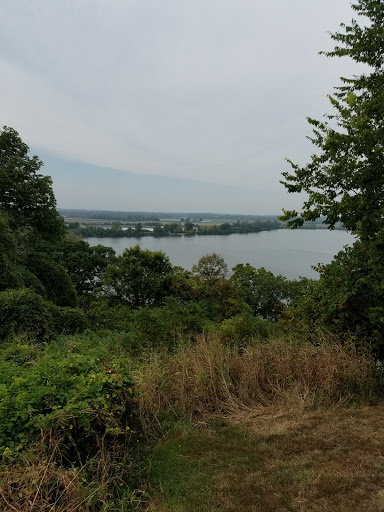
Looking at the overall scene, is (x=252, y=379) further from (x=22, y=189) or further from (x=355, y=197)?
(x=22, y=189)

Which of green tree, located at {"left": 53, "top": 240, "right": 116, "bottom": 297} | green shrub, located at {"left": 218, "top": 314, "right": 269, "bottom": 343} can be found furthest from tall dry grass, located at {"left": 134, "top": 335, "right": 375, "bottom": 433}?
green tree, located at {"left": 53, "top": 240, "right": 116, "bottom": 297}

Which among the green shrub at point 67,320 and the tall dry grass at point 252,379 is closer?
the tall dry grass at point 252,379

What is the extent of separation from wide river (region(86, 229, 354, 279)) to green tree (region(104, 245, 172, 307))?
7424 mm

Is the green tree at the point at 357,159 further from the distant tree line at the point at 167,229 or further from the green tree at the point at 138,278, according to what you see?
the distant tree line at the point at 167,229

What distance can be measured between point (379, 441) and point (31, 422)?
3.29 metres

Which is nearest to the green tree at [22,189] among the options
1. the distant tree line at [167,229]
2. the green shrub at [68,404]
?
the green shrub at [68,404]

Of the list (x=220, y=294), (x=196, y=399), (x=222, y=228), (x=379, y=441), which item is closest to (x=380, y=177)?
(x=379, y=441)

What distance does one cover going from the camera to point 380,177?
15.4ft

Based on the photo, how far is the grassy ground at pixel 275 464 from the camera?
2.43 metres

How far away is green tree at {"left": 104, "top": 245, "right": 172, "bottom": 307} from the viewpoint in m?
22.9

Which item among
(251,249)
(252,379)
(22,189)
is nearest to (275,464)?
(252,379)

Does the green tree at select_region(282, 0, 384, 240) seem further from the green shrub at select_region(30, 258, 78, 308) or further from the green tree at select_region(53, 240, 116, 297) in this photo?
the green tree at select_region(53, 240, 116, 297)

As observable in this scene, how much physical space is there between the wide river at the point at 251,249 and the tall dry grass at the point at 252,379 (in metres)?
26.7

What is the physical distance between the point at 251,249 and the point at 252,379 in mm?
64204
